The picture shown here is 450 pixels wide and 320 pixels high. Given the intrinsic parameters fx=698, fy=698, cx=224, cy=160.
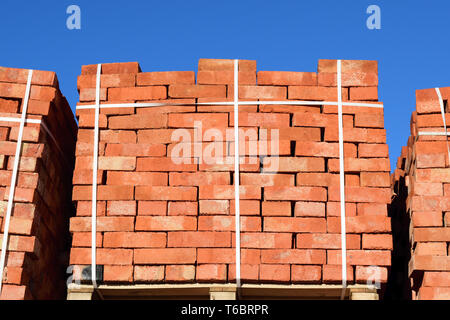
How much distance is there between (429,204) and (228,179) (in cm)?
172

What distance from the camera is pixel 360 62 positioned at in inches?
250

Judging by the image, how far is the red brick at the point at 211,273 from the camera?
5.66 m

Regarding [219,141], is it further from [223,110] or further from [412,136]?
[412,136]

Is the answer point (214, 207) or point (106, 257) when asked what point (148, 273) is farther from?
point (214, 207)

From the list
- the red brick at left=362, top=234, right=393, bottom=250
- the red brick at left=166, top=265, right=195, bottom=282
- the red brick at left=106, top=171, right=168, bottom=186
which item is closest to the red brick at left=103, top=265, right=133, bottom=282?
the red brick at left=166, top=265, right=195, bottom=282

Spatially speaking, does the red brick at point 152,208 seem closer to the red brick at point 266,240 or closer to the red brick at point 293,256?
the red brick at point 266,240

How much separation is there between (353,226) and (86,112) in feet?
8.38

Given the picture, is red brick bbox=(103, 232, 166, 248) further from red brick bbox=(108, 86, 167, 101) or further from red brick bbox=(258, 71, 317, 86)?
red brick bbox=(258, 71, 317, 86)

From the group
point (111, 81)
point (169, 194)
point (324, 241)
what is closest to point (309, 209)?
point (324, 241)

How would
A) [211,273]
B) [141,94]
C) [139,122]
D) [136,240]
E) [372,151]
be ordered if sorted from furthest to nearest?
1. [141,94]
2. [139,122]
3. [372,151]
4. [136,240]
5. [211,273]

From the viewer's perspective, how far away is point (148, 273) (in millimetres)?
5715

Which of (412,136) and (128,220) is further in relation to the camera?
(412,136)

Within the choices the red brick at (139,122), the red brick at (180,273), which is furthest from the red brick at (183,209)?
the red brick at (139,122)
